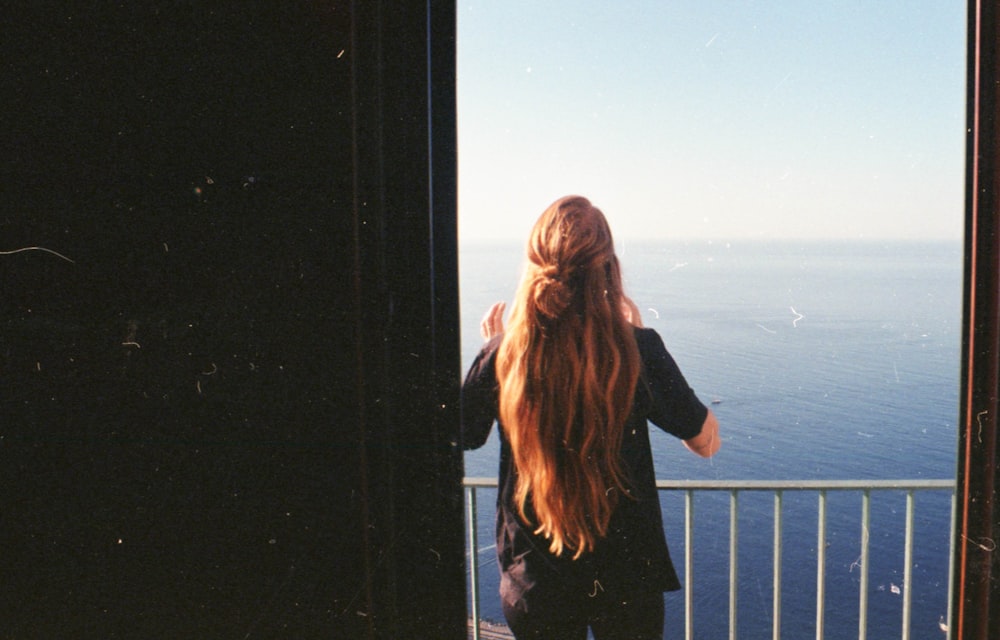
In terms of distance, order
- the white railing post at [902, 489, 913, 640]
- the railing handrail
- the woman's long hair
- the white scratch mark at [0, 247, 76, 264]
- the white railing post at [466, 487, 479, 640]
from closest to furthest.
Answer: the white scratch mark at [0, 247, 76, 264], the woman's long hair, the railing handrail, the white railing post at [902, 489, 913, 640], the white railing post at [466, 487, 479, 640]

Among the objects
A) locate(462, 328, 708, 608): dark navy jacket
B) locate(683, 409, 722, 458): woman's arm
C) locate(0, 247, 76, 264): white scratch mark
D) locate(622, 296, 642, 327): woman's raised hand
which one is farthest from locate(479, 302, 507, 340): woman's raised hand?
locate(0, 247, 76, 264): white scratch mark

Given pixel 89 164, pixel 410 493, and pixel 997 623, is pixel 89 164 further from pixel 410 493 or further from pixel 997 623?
pixel 997 623

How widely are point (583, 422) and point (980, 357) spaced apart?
0.66 meters

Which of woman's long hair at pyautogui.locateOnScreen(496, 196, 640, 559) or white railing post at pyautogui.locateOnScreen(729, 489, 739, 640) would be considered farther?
white railing post at pyautogui.locateOnScreen(729, 489, 739, 640)

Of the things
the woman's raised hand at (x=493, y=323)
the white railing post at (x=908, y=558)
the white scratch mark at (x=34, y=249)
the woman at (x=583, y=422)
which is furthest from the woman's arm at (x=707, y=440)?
the white scratch mark at (x=34, y=249)

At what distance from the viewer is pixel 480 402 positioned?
1.23 metres

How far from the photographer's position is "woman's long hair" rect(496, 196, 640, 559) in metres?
1.22

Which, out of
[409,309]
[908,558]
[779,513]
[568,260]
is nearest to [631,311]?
[568,260]

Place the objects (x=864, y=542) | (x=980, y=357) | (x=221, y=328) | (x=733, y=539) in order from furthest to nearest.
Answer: (x=733, y=539), (x=864, y=542), (x=221, y=328), (x=980, y=357)

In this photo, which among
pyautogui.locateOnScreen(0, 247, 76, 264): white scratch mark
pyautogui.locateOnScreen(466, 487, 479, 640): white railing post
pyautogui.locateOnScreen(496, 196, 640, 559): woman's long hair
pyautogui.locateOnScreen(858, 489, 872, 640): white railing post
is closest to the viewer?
pyautogui.locateOnScreen(0, 247, 76, 264): white scratch mark

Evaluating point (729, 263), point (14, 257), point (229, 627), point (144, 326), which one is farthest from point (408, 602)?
point (14, 257)

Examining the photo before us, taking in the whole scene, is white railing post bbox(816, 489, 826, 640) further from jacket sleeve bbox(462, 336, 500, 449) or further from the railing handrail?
jacket sleeve bbox(462, 336, 500, 449)

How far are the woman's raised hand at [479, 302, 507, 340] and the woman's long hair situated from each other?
1.4 inches

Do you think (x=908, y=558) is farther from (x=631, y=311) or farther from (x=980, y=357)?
(x=631, y=311)
